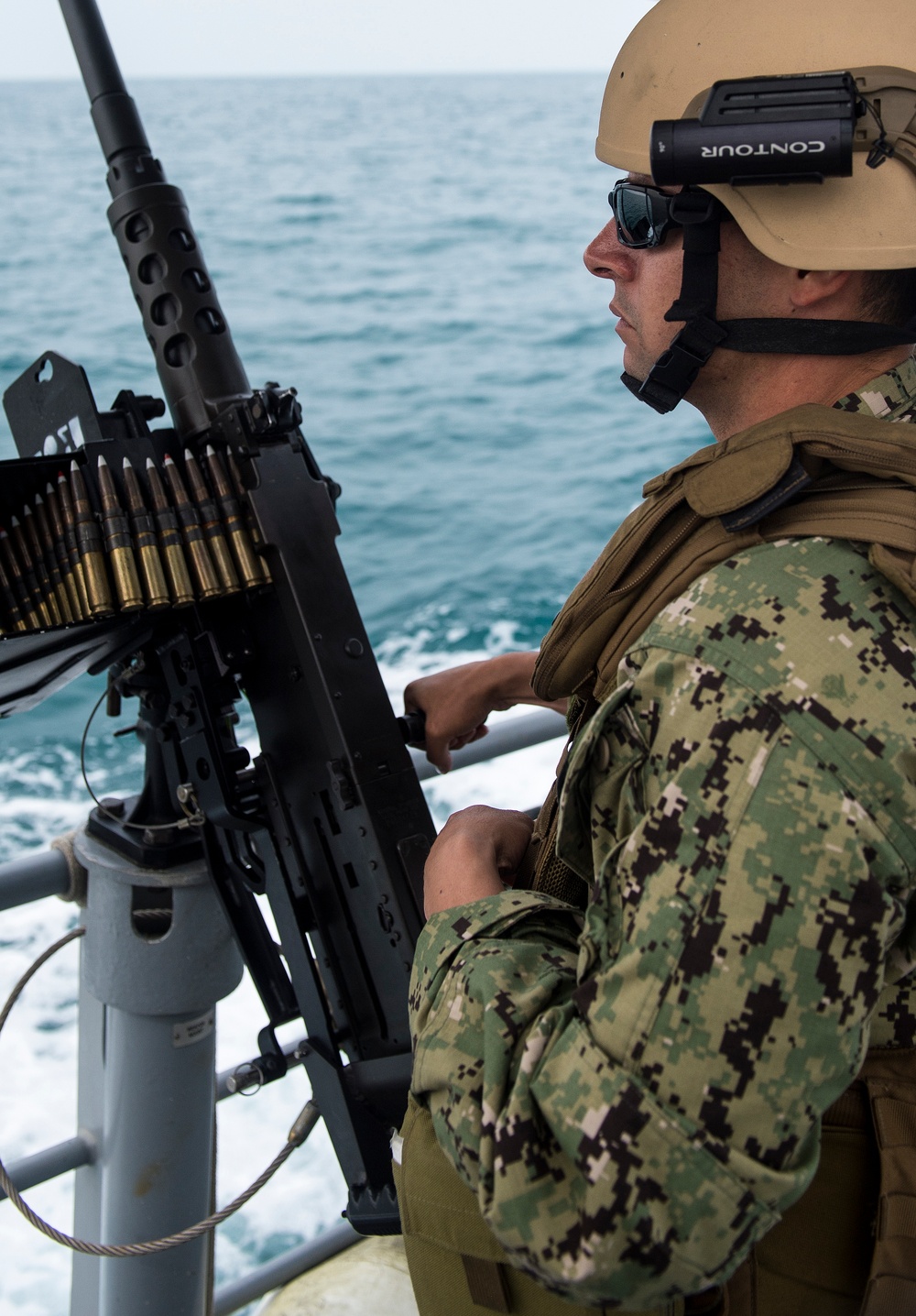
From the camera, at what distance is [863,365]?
121cm

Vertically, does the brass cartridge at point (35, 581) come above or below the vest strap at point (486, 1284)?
above

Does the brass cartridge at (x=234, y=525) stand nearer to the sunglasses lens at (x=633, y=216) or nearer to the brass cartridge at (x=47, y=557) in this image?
the brass cartridge at (x=47, y=557)

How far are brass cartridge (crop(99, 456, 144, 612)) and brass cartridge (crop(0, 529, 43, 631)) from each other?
186 mm

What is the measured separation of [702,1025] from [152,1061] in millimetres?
1384

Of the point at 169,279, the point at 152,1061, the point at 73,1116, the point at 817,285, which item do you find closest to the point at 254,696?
the point at 152,1061

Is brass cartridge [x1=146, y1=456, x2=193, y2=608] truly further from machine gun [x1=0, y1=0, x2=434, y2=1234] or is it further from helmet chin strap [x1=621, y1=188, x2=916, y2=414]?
helmet chin strap [x1=621, y1=188, x2=916, y2=414]

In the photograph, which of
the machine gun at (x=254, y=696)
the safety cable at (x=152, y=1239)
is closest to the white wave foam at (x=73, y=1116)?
the safety cable at (x=152, y=1239)

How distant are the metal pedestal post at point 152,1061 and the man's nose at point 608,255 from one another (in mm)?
1208

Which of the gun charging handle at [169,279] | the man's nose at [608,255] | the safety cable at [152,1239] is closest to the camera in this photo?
the man's nose at [608,255]

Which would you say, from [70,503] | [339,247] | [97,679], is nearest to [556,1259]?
[70,503]

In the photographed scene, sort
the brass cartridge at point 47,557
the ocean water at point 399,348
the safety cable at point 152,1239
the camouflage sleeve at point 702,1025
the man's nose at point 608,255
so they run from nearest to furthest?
1. the camouflage sleeve at point 702,1025
2. the man's nose at point 608,255
3. the safety cable at point 152,1239
4. the brass cartridge at point 47,557
5. the ocean water at point 399,348

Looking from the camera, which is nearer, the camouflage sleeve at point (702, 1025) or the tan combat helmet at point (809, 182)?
the camouflage sleeve at point (702, 1025)

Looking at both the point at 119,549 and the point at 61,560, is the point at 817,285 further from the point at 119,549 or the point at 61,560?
the point at 61,560

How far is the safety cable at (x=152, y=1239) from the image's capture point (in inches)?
72.3
